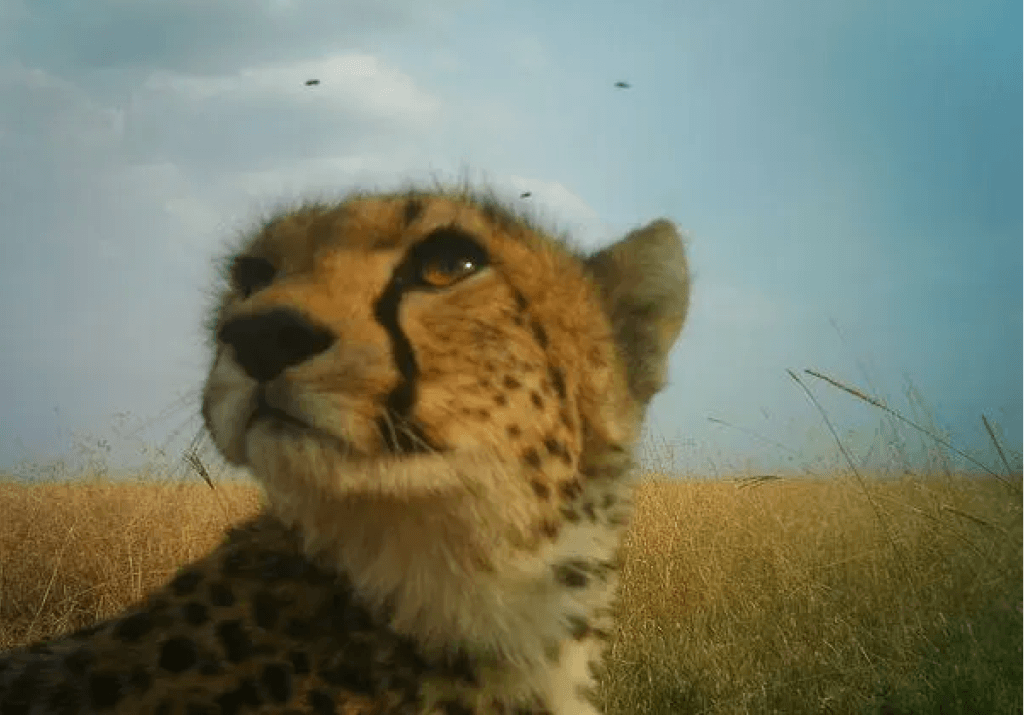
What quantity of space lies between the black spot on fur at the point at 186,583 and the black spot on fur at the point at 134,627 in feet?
0.15

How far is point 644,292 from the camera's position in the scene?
169cm

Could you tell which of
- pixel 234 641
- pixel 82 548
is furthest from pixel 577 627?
pixel 82 548

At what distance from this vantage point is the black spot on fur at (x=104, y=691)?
1438mm

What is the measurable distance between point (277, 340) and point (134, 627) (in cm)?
41

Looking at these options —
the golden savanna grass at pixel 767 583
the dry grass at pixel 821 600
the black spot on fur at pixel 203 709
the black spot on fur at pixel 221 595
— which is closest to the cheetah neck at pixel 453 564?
the black spot on fur at pixel 221 595

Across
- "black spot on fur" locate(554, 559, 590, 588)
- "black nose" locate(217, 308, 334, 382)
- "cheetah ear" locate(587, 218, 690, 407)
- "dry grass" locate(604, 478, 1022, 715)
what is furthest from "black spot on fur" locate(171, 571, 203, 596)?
"dry grass" locate(604, 478, 1022, 715)

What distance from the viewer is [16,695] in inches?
58.5

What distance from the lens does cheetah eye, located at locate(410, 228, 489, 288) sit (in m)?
1.49

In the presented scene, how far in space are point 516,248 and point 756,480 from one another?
0.88 meters

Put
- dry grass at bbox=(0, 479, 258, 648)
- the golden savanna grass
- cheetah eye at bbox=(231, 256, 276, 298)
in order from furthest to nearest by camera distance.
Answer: the golden savanna grass → dry grass at bbox=(0, 479, 258, 648) → cheetah eye at bbox=(231, 256, 276, 298)

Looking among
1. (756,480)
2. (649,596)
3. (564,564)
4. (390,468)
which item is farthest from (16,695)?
(649,596)

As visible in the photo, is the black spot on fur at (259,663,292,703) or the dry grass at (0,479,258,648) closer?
the black spot on fur at (259,663,292,703)

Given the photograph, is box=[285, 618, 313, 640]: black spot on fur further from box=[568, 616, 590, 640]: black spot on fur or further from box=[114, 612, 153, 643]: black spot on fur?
box=[568, 616, 590, 640]: black spot on fur

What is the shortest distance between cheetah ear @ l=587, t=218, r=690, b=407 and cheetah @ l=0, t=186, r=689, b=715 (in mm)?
51
